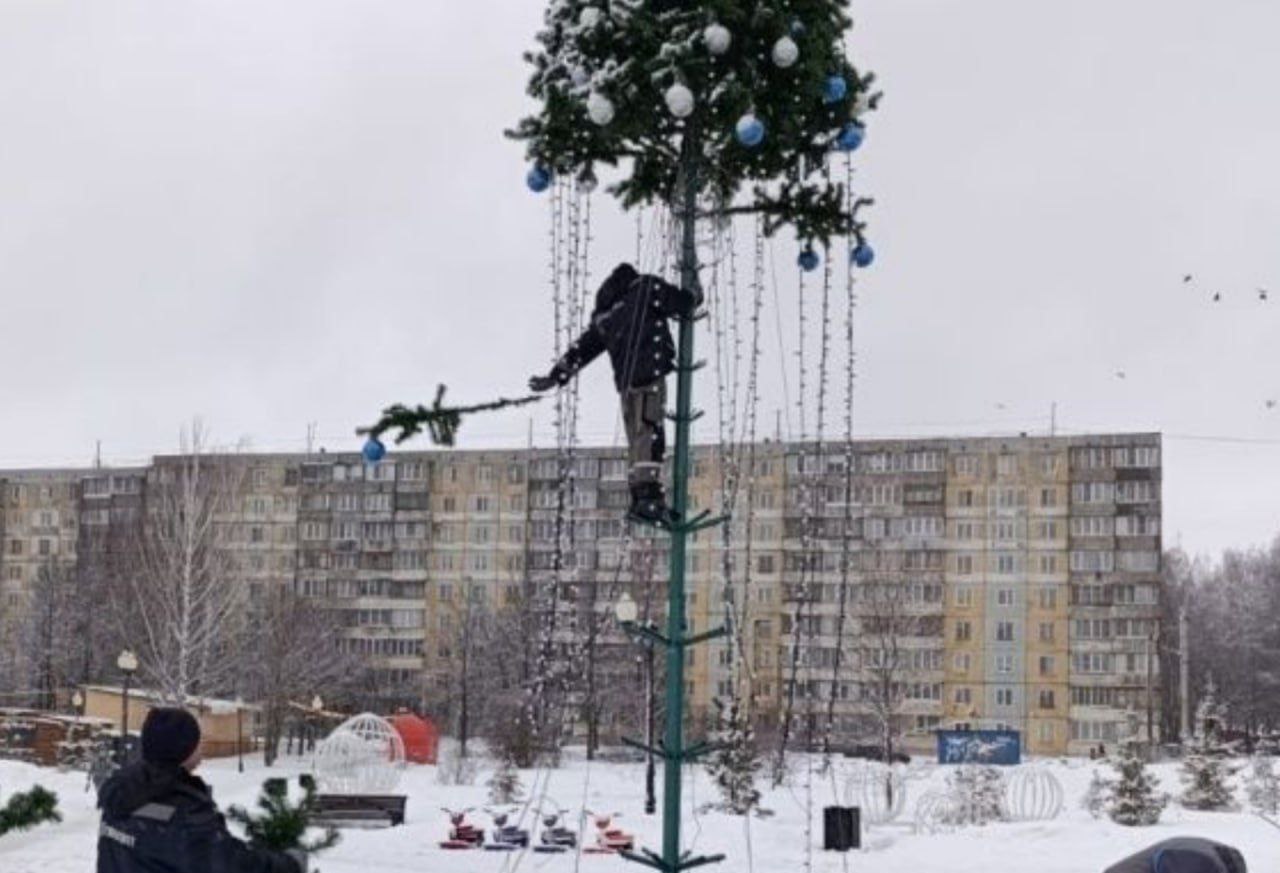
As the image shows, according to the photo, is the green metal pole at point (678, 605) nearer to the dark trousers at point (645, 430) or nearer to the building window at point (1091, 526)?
the dark trousers at point (645, 430)

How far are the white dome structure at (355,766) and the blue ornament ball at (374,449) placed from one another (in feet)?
73.6

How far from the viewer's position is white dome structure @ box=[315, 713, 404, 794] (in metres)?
28.2

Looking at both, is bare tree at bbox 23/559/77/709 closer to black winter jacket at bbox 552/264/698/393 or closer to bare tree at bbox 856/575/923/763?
bare tree at bbox 856/575/923/763

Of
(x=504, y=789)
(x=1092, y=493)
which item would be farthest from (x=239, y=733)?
(x=1092, y=493)

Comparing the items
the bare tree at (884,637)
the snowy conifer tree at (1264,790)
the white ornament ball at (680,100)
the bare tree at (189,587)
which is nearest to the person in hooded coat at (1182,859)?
the white ornament ball at (680,100)

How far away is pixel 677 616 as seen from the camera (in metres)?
5.51

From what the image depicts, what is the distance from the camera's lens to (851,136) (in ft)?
18.5

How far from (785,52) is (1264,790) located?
2283cm

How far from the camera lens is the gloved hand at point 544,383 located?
18.5 feet

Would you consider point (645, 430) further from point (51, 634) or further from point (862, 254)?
point (51, 634)

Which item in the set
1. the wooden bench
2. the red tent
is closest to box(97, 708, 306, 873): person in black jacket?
the wooden bench

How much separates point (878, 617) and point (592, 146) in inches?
1700

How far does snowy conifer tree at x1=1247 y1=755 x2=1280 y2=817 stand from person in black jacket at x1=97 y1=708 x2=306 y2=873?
22141mm

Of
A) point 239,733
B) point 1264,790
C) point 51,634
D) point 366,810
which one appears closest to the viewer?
point 366,810
